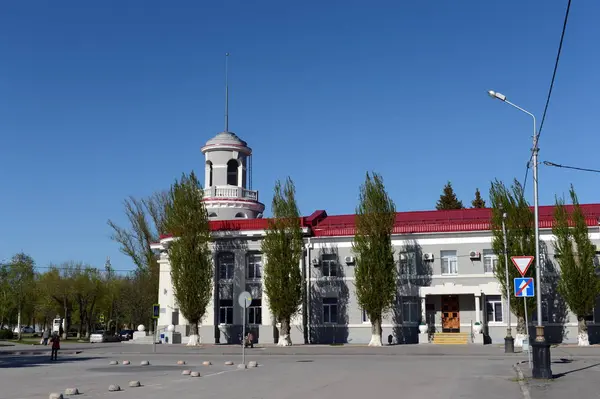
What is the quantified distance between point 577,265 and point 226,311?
23828 mm

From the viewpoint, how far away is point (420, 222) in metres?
47.6

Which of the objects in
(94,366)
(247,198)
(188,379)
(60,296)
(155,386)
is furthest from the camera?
(60,296)

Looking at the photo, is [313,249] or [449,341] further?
[313,249]

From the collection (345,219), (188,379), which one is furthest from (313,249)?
(188,379)

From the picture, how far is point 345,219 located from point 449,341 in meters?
12.8

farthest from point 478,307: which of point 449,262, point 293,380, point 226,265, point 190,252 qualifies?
point 293,380

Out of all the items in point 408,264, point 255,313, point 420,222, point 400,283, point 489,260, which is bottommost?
point 255,313

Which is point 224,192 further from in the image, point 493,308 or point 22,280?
point 22,280

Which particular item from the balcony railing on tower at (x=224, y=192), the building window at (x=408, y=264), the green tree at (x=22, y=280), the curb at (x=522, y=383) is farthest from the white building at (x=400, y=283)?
the green tree at (x=22, y=280)

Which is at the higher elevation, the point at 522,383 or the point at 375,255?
the point at 375,255

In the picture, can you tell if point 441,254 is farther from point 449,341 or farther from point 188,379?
point 188,379

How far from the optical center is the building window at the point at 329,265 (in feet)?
158

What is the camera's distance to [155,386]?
18453mm

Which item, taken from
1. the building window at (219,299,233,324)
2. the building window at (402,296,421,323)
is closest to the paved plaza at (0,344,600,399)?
the building window at (402,296,421,323)
